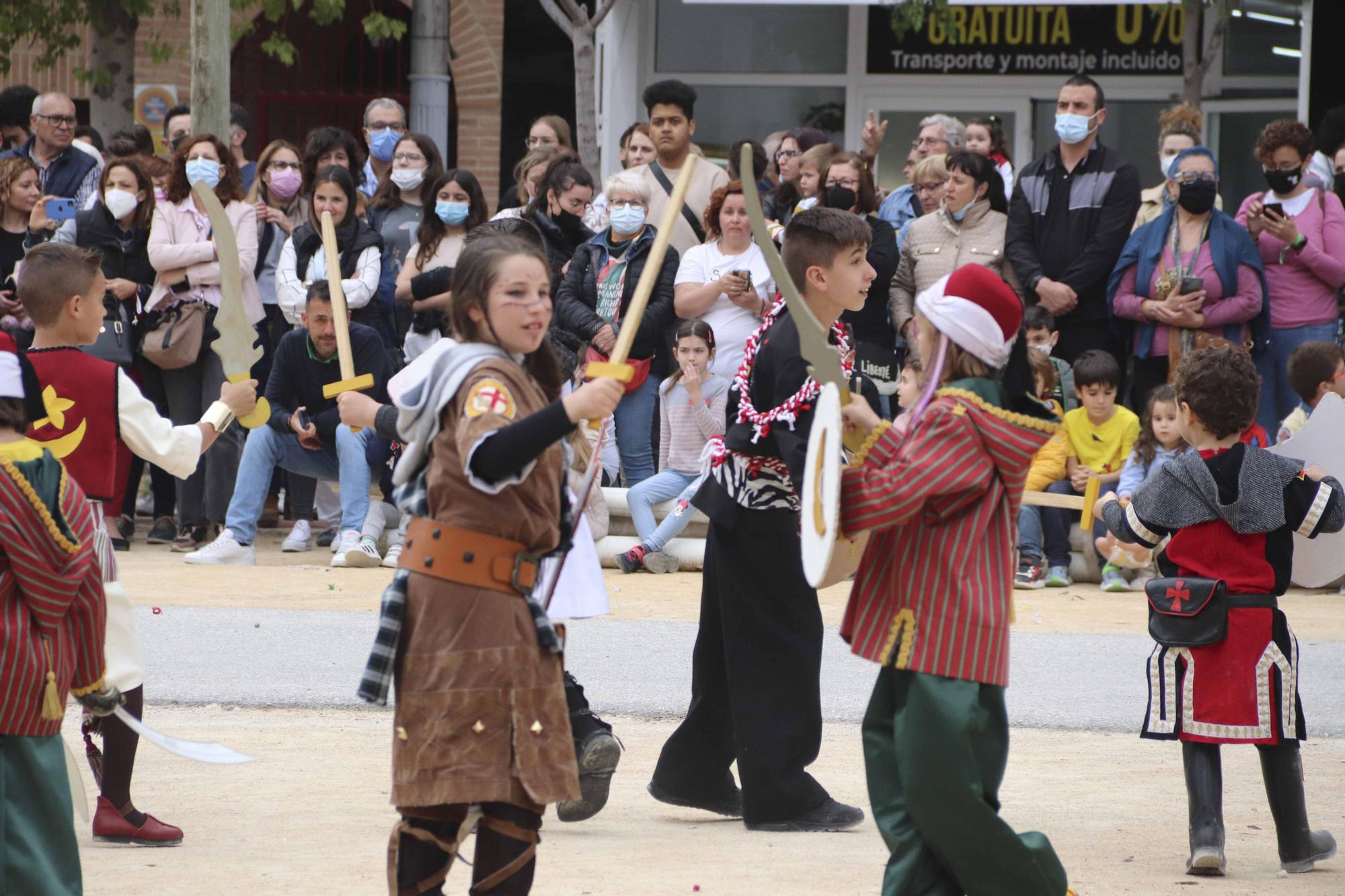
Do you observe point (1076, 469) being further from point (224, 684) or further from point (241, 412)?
point (241, 412)

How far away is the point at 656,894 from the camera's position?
4.34m

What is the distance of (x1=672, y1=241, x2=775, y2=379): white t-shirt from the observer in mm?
9273

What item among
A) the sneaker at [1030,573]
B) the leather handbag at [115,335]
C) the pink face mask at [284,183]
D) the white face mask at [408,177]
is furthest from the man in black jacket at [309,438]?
the sneaker at [1030,573]

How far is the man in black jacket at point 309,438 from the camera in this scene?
932 centimetres

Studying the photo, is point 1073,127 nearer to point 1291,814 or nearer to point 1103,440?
point 1103,440

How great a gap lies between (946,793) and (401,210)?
7218mm

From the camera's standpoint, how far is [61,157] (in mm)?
10898

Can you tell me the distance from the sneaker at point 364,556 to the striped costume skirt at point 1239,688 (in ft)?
17.5

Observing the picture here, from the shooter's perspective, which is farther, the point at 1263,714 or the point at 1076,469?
the point at 1076,469

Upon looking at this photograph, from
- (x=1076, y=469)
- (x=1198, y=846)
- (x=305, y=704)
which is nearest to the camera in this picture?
(x=1198, y=846)

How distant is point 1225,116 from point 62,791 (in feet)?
40.4

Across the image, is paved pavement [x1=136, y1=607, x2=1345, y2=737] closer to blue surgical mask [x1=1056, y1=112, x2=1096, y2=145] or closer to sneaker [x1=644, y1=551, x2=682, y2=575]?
sneaker [x1=644, y1=551, x2=682, y2=575]

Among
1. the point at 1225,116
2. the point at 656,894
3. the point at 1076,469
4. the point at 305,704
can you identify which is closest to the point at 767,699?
the point at 656,894

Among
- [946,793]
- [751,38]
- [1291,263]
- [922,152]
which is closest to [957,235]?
[922,152]
